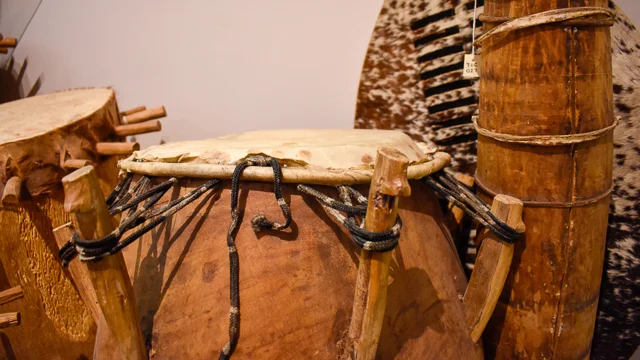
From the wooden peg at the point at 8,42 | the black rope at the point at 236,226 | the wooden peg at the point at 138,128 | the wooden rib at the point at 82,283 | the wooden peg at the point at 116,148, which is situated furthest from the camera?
the wooden peg at the point at 8,42

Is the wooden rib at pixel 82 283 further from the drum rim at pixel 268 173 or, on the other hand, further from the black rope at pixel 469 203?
the black rope at pixel 469 203

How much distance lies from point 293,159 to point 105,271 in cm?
33

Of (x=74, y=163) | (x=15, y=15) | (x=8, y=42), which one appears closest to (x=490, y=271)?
(x=74, y=163)

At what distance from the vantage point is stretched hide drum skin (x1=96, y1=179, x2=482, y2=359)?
697 millimetres

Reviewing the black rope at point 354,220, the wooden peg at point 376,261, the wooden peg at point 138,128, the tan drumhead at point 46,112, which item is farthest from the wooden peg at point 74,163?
the wooden peg at point 376,261

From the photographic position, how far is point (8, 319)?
42.6 inches

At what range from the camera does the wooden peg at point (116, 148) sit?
1337 millimetres

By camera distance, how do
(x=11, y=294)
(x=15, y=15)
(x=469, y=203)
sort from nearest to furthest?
(x=469, y=203)
(x=11, y=294)
(x=15, y=15)

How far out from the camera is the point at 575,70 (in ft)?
2.56

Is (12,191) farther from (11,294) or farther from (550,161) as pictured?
(550,161)

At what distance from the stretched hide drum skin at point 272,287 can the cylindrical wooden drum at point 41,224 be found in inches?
25.2

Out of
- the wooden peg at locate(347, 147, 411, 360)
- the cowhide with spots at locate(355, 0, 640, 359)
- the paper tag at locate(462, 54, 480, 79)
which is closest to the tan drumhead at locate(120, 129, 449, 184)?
the wooden peg at locate(347, 147, 411, 360)

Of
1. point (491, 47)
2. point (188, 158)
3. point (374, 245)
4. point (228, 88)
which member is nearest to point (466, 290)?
point (374, 245)

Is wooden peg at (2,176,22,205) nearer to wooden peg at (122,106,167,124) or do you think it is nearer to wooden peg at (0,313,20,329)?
wooden peg at (0,313,20,329)
